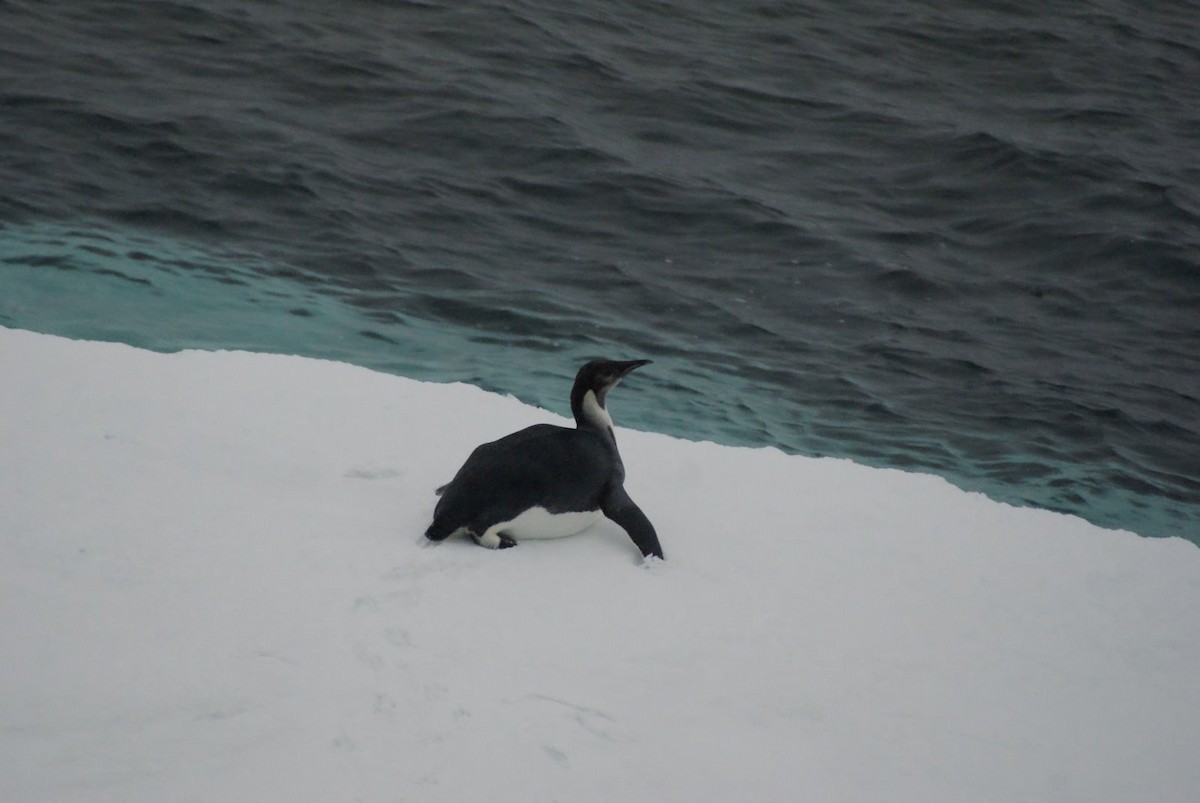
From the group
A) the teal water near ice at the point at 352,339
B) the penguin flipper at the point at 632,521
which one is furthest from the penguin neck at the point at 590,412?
the teal water near ice at the point at 352,339

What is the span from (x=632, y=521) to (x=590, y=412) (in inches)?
24.3

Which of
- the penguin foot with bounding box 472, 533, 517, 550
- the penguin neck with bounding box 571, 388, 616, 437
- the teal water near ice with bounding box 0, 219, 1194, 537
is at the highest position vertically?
the penguin neck with bounding box 571, 388, 616, 437

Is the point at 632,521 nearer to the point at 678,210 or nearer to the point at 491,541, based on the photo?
the point at 491,541

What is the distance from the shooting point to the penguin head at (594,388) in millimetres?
5395

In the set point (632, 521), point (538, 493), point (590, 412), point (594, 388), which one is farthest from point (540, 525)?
point (594, 388)

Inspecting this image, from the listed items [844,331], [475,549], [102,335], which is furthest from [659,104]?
[475,549]

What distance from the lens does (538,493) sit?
4848 mm

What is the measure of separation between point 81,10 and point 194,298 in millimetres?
7787

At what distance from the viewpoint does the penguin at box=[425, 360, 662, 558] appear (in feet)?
15.6

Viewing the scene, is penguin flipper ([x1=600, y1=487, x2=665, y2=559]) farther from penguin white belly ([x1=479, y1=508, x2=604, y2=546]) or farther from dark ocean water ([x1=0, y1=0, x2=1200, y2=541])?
dark ocean water ([x1=0, y1=0, x2=1200, y2=541])

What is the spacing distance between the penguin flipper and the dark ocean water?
120 inches

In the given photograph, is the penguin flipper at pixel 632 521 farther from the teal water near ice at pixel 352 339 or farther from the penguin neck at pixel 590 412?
the teal water near ice at pixel 352 339

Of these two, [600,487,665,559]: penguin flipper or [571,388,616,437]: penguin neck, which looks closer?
[600,487,665,559]: penguin flipper

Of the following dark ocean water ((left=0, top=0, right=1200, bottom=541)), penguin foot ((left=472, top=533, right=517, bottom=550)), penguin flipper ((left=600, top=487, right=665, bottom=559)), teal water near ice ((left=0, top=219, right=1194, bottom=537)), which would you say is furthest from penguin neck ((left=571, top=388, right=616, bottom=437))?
dark ocean water ((left=0, top=0, right=1200, bottom=541))
